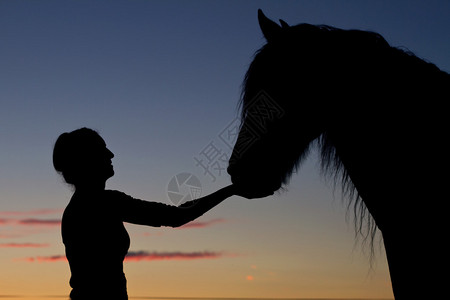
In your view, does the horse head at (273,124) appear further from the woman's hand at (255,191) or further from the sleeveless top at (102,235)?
the sleeveless top at (102,235)

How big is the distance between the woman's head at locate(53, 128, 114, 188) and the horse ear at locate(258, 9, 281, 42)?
4.40 feet

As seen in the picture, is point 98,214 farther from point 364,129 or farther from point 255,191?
point 364,129

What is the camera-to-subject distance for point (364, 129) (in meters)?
2.39

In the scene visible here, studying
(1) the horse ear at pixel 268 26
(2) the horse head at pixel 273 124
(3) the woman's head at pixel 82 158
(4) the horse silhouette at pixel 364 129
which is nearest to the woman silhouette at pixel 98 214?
(3) the woman's head at pixel 82 158

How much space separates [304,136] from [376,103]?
1.57 ft

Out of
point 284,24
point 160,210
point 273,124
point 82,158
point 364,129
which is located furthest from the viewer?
point 82,158

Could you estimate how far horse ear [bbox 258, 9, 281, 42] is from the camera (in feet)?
9.21

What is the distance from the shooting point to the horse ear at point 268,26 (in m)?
2.81

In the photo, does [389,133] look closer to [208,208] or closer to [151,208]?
[208,208]

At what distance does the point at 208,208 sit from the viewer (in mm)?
3057

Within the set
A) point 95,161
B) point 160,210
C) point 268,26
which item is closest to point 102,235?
point 160,210

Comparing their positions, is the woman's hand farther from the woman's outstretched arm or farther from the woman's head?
the woman's head

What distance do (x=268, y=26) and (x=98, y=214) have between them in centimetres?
154

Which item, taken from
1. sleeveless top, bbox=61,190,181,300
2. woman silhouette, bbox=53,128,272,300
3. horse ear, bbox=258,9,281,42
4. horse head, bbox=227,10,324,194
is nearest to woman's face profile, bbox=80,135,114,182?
woman silhouette, bbox=53,128,272,300
